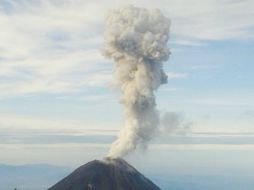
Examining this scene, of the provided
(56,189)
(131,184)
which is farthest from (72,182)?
(131,184)

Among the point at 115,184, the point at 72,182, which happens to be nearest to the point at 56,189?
the point at 72,182

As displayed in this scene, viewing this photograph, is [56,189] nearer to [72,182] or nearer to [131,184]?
[72,182]

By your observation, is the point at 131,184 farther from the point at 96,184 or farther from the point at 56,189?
the point at 56,189

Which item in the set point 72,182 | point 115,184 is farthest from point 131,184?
point 72,182

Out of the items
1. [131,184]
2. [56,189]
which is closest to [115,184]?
[131,184]
